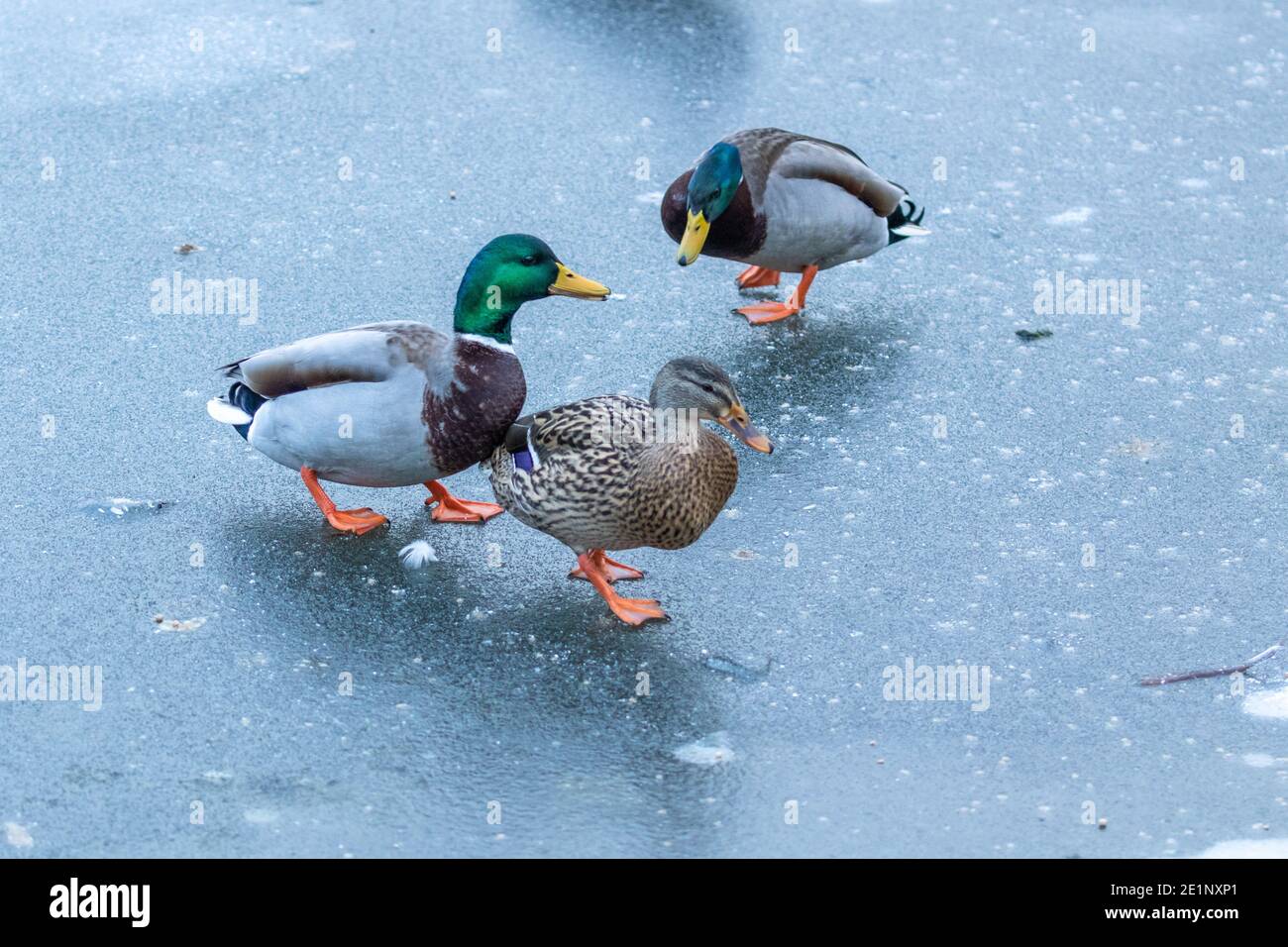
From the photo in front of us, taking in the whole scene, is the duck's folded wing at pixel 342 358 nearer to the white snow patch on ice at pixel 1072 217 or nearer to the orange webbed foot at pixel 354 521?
the orange webbed foot at pixel 354 521

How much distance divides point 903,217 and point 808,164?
45cm

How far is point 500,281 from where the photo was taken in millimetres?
4660

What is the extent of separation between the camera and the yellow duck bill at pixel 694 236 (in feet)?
18.6

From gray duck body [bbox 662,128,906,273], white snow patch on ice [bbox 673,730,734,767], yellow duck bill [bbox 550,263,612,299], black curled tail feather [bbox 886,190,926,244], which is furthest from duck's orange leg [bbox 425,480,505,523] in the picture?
black curled tail feather [bbox 886,190,926,244]

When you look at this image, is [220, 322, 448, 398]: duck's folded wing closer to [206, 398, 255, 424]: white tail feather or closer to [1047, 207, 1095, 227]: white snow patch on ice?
[206, 398, 255, 424]: white tail feather

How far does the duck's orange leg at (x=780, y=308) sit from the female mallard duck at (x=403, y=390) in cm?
134

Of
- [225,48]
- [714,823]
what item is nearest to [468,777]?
[714,823]

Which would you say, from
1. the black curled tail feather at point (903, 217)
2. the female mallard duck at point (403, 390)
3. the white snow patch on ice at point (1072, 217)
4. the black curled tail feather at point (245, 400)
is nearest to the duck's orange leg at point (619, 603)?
the female mallard duck at point (403, 390)

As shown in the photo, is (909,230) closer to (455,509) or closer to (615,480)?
(455,509)

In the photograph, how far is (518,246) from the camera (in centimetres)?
463

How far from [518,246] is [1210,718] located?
2.16 metres

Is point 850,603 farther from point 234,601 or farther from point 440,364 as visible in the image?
point 234,601

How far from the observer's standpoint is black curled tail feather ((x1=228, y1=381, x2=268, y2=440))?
4.78 meters

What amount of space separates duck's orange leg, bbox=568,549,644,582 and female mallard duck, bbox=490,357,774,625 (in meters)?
0.14
